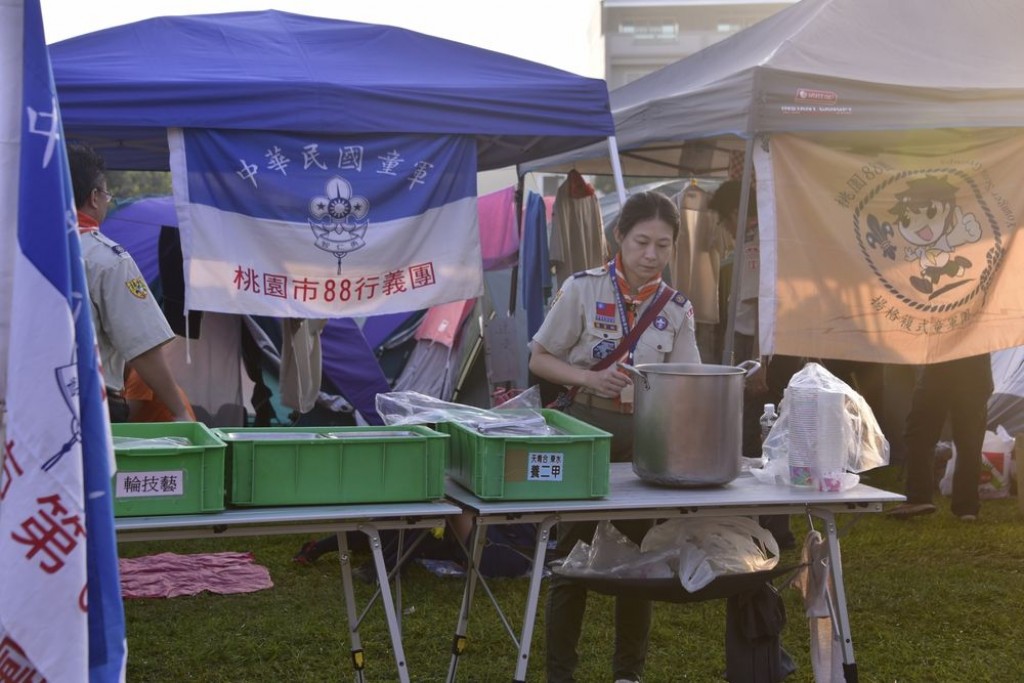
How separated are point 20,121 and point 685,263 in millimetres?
5450

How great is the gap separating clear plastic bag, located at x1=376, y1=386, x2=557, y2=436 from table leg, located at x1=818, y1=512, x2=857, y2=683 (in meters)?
0.82

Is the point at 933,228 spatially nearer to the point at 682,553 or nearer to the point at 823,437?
the point at 823,437

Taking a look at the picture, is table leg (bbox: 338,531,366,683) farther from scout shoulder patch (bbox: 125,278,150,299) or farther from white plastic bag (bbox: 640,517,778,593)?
scout shoulder patch (bbox: 125,278,150,299)

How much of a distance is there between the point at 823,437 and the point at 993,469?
439 cm

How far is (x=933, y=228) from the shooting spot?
213 inches

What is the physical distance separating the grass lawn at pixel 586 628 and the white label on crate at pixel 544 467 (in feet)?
4.03

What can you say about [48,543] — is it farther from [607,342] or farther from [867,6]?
[867,6]

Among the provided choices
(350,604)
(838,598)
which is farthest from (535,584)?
(838,598)

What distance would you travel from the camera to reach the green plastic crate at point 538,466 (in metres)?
2.87

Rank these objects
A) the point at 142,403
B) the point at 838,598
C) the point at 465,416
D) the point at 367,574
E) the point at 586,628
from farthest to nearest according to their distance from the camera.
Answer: the point at 367,574 < the point at 586,628 < the point at 142,403 < the point at 465,416 < the point at 838,598

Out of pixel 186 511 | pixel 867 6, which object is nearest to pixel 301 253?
pixel 186 511

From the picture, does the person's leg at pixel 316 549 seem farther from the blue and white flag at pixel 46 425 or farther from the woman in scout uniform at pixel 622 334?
the blue and white flag at pixel 46 425

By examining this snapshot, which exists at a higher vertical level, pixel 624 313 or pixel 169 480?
pixel 624 313

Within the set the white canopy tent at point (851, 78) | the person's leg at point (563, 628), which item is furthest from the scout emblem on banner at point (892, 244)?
the person's leg at point (563, 628)
